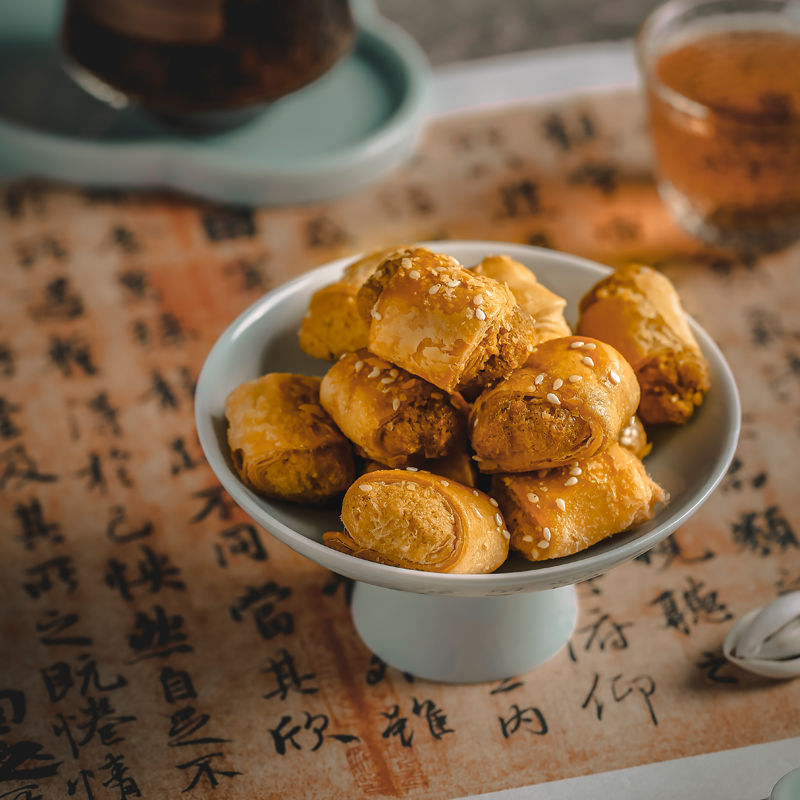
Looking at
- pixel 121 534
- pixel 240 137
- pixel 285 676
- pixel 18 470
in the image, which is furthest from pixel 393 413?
pixel 240 137

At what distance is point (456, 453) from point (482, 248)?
9.0 inches

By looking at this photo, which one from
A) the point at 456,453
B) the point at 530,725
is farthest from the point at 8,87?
the point at 530,725

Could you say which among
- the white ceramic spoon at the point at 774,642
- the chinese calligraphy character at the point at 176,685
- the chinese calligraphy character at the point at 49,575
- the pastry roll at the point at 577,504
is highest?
the pastry roll at the point at 577,504

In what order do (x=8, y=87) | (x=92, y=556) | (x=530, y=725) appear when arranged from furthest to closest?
(x=8, y=87), (x=92, y=556), (x=530, y=725)

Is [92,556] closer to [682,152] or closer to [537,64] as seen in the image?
[682,152]

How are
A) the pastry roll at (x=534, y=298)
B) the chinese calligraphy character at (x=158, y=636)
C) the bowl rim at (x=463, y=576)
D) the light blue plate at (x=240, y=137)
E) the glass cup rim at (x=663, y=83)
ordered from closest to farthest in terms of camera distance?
the bowl rim at (x=463, y=576) < the pastry roll at (x=534, y=298) < the chinese calligraphy character at (x=158, y=636) < the glass cup rim at (x=663, y=83) < the light blue plate at (x=240, y=137)

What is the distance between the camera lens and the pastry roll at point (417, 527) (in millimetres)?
521

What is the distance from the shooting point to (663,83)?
3.59 ft

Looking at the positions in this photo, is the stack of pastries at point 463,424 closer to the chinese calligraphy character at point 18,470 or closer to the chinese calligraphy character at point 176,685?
the chinese calligraphy character at point 176,685

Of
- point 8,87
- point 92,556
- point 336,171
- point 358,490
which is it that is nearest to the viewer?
point 358,490

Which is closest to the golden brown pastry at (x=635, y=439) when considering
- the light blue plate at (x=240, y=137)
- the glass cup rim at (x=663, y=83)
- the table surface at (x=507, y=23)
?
the glass cup rim at (x=663, y=83)

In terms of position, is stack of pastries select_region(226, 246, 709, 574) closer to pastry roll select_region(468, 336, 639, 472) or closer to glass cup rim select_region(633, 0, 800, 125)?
pastry roll select_region(468, 336, 639, 472)

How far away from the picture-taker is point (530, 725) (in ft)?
2.22

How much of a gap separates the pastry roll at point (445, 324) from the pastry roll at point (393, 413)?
0.02 metres
